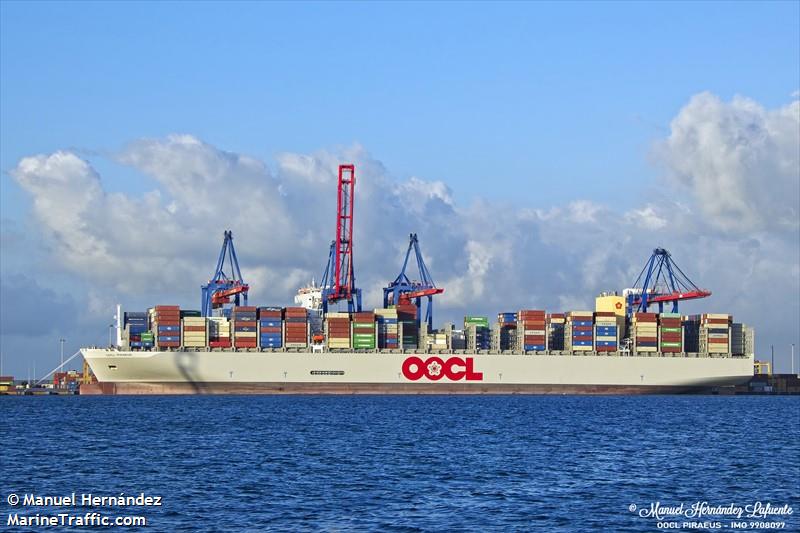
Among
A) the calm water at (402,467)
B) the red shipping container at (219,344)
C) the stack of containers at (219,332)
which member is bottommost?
the calm water at (402,467)

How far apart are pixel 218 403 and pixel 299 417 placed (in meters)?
24.3

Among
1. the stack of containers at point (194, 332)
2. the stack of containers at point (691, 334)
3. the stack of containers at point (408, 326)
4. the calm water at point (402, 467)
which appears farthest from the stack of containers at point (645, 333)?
the calm water at point (402, 467)

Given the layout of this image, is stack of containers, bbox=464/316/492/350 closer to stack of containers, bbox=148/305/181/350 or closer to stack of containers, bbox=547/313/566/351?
stack of containers, bbox=547/313/566/351

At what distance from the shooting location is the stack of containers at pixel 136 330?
113m

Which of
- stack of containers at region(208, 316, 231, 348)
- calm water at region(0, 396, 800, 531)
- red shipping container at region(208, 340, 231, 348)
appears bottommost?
calm water at region(0, 396, 800, 531)

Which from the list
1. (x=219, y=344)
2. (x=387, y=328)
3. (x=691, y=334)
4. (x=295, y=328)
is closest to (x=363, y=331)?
(x=387, y=328)

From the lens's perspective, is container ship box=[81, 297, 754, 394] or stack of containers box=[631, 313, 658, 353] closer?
container ship box=[81, 297, 754, 394]

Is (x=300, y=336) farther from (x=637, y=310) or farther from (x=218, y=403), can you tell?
(x=637, y=310)

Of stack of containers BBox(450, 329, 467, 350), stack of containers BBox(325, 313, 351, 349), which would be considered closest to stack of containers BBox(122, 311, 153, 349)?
stack of containers BBox(325, 313, 351, 349)

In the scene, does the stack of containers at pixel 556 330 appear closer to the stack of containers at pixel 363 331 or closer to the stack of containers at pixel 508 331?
the stack of containers at pixel 508 331

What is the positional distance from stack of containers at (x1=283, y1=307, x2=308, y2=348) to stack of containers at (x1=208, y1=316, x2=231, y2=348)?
18.8ft

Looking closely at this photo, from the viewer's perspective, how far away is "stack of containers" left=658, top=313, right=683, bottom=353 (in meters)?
120

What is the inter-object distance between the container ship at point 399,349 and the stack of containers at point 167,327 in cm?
10

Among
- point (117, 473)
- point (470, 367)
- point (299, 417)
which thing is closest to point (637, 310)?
point (470, 367)
